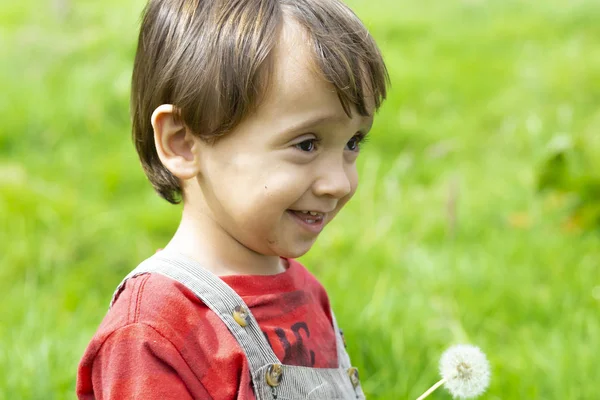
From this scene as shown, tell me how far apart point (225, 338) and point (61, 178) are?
309 cm

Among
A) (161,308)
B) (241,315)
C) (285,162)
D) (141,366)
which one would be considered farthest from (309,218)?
(141,366)

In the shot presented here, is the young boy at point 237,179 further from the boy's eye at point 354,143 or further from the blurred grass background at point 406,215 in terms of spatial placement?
the blurred grass background at point 406,215

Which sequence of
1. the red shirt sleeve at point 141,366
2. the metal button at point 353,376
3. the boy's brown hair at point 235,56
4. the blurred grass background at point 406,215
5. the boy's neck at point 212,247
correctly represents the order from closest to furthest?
the red shirt sleeve at point 141,366 → the boy's brown hair at point 235,56 → the boy's neck at point 212,247 → the metal button at point 353,376 → the blurred grass background at point 406,215

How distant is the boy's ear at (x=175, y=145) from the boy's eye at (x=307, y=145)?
22 centimetres

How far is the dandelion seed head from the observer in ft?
5.66

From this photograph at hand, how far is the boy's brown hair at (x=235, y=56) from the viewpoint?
1.64m

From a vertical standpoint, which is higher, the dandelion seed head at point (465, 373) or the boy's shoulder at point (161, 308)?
the boy's shoulder at point (161, 308)

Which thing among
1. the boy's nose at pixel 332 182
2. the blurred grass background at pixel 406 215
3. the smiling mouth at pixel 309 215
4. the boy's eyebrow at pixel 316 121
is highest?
the boy's eyebrow at pixel 316 121

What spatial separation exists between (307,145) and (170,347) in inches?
18.8

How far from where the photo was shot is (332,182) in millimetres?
1692

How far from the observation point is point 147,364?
1.51m

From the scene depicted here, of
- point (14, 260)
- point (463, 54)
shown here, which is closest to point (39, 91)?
point (14, 260)

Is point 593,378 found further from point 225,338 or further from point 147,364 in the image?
point 147,364

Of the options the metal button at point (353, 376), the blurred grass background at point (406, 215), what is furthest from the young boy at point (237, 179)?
the blurred grass background at point (406, 215)
